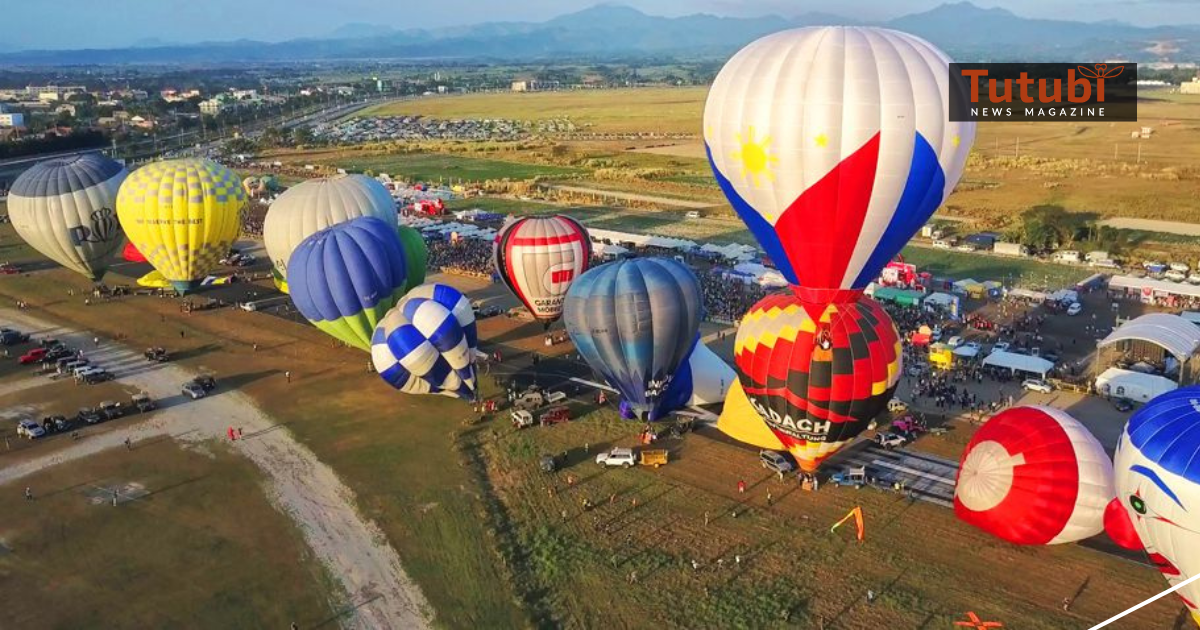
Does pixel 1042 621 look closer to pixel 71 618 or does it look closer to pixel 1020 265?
pixel 71 618

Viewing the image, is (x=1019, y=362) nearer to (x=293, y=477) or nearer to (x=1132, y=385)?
(x=1132, y=385)

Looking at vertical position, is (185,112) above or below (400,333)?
above

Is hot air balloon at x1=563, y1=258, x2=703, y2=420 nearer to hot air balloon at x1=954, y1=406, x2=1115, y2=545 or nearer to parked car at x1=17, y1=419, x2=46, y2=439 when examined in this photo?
hot air balloon at x1=954, y1=406, x2=1115, y2=545

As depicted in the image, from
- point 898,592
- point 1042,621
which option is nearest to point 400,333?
point 898,592

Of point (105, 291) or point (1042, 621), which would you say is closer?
point (1042, 621)

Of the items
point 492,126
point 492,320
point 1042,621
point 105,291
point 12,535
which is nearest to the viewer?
point 1042,621

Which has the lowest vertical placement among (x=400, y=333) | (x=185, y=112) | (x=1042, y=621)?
(x=1042, y=621)

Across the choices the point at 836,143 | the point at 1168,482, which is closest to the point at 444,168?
the point at 836,143
